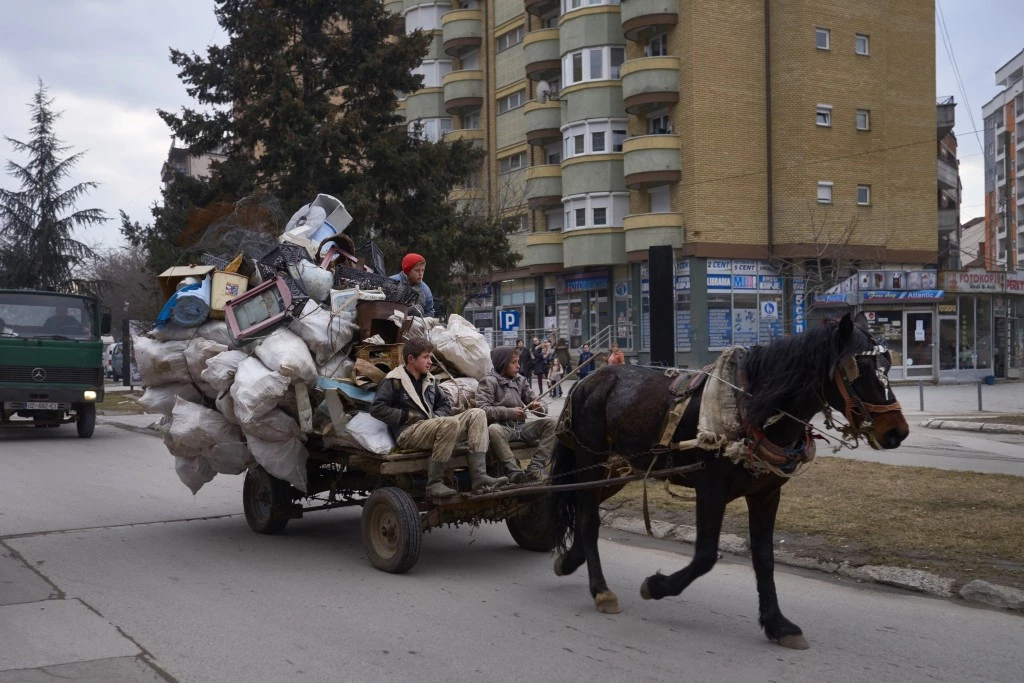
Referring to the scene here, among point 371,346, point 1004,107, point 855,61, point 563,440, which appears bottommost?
point 563,440

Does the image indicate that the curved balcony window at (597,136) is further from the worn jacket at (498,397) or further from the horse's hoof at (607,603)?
the horse's hoof at (607,603)

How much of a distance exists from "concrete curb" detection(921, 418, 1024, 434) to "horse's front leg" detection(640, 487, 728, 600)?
14.0 meters

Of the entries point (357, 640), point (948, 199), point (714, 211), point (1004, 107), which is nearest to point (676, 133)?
point (714, 211)

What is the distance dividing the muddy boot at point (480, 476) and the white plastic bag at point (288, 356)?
1472 mm

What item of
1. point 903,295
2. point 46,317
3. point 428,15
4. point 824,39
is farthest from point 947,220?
point 46,317

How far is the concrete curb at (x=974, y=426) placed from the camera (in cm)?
1753

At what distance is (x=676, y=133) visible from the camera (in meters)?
36.1

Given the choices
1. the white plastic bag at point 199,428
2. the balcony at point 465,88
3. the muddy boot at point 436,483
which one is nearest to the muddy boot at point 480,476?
the muddy boot at point 436,483

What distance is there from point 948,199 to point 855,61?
1942 centimetres

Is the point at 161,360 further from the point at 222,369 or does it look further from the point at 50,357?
the point at 50,357

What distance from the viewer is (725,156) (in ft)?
117

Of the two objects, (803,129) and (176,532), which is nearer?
(176,532)

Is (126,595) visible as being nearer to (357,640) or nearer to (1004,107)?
(357,640)

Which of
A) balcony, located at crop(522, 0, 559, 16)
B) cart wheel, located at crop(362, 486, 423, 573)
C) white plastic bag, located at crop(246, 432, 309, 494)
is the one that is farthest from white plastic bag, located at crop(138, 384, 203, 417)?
balcony, located at crop(522, 0, 559, 16)
